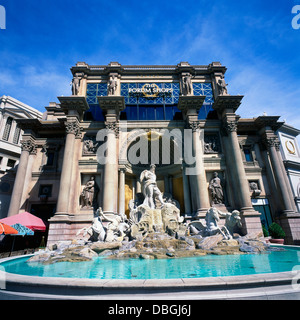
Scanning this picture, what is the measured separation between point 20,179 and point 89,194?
784cm

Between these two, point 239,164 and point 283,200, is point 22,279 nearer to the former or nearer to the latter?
point 239,164

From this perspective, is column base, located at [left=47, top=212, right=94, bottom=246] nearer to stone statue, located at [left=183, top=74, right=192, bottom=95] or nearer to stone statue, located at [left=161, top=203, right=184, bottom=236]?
stone statue, located at [left=161, top=203, right=184, bottom=236]

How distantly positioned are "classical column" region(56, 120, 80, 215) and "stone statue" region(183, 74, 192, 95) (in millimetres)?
13874

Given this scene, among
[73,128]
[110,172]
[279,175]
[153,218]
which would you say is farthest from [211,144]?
[73,128]

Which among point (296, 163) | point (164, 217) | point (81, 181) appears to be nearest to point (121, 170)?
point (81, 181)

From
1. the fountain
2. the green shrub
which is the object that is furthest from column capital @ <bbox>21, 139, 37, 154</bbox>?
the green shrub

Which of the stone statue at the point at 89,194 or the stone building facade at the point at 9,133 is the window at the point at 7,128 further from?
the stone statue at the point at 89,194

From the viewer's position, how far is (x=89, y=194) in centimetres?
1973

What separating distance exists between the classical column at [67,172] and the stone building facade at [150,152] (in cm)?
9

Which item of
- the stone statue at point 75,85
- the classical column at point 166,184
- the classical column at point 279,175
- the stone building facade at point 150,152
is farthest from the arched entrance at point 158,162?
the classical column at point 279,175

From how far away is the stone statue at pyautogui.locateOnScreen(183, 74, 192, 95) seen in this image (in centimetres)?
2409

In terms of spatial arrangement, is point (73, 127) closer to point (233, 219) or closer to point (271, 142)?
point (233, 219)

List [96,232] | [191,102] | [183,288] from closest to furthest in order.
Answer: [183,288]
[96,232]
[191,102]

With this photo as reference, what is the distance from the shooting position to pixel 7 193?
25172 millimetres
